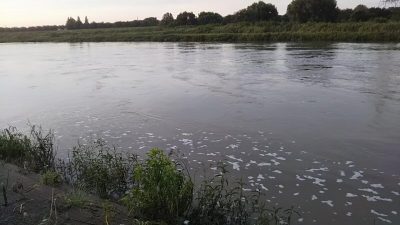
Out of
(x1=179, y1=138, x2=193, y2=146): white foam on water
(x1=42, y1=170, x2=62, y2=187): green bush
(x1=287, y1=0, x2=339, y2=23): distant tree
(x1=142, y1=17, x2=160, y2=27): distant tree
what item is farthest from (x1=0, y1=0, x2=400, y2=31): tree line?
(x1=42, y1=170, x2=62, y2=187): green bush

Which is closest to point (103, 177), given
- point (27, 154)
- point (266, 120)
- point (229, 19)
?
point (27, 154)

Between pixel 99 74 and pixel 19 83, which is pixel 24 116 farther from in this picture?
pixel 99 74

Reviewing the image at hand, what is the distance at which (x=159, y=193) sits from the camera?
5395 millimetres

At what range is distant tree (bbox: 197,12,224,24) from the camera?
3386 inches

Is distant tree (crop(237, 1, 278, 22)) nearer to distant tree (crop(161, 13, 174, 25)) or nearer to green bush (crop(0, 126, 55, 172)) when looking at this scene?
distant tree (crop(161, 13, 174, 25))

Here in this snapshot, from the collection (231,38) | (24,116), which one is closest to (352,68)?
(24,116)

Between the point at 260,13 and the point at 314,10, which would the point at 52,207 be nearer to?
the point at 314,10

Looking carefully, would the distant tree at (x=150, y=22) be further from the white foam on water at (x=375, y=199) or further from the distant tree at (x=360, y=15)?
the white foam on water at (x=375, y=199)

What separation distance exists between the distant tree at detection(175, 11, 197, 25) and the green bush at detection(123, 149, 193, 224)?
270 ft

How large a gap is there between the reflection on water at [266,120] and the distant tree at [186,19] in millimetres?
64495

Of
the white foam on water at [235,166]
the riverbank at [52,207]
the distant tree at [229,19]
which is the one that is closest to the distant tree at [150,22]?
the distant tree at [229,19]

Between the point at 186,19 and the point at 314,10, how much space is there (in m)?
30.0

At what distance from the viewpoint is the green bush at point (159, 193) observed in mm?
5379

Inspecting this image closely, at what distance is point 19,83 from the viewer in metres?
20.6
